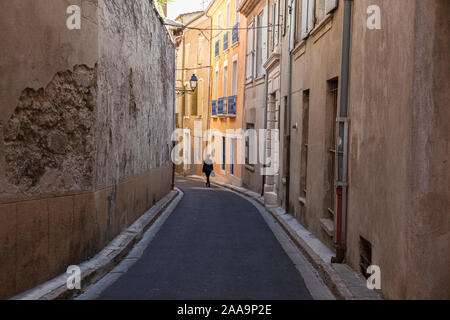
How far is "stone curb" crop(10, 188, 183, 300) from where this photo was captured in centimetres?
563

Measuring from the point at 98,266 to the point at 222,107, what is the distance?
21.5 metres

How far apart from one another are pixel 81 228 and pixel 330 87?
4.53 meters

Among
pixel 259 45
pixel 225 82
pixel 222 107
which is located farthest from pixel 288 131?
pixel 225 82

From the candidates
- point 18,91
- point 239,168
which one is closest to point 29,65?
point 18,91

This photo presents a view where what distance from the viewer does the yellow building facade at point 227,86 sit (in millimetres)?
25234

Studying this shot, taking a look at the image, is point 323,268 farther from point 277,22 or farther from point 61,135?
point 277,22

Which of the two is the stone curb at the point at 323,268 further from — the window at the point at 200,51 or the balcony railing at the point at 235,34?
the window at the point at 200,51

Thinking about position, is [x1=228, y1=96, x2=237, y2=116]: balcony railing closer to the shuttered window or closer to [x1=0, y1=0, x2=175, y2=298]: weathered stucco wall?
[x1=0, y1=0, x2=175, y2=298]: weathered stucco wall

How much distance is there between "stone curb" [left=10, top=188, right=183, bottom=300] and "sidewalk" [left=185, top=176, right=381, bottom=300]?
2.66 metres

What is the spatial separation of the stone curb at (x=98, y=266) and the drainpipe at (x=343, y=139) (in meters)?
2.92

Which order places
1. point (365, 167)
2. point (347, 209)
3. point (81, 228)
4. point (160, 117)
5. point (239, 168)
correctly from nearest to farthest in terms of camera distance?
point (365, 167) < point (81, 228) < point (347, 209) < point (160, 117) < point (239, 168)

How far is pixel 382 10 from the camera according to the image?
593 centimetres

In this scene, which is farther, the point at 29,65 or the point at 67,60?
the point at 67,60
